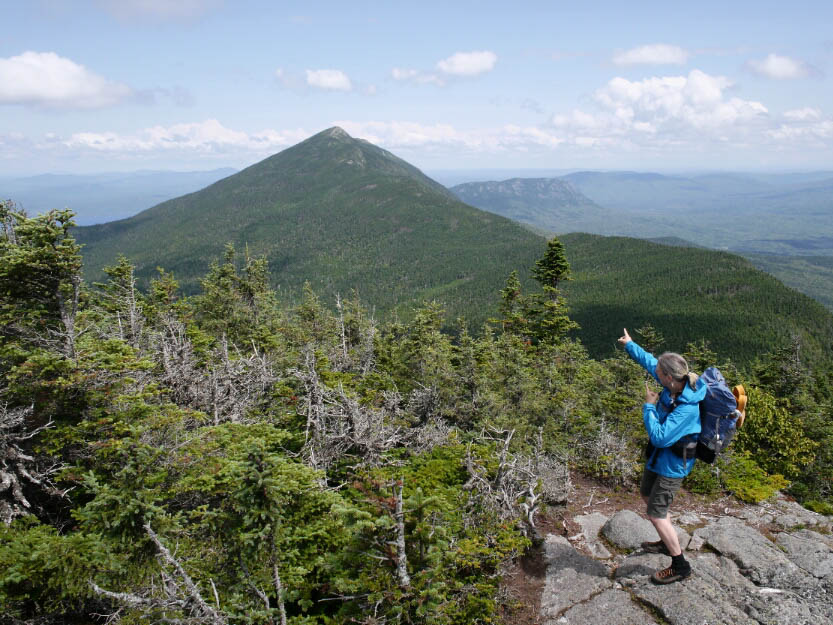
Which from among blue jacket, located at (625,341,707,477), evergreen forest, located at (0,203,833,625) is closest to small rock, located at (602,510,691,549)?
evergreen forest, located at (0,203,833,625)

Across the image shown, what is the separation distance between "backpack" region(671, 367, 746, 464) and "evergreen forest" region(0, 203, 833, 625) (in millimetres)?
3303

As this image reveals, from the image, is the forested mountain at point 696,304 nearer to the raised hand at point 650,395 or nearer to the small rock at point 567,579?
the small rock at point 567,579

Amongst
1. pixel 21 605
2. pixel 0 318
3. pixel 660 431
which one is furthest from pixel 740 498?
pixel 0 318

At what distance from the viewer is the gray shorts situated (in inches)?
230

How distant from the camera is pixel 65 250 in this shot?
9094 mm

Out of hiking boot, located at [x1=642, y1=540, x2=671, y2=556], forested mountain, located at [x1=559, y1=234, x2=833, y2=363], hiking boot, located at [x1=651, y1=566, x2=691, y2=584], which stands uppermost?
hiking boot, located at [x1=651, y1=566, x2=691, y2=584]

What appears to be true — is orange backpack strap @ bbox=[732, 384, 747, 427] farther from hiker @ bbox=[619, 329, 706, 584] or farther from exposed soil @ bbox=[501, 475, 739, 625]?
exposed soil @ bbox=[501, 475, 739, 625]

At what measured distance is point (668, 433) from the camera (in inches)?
215

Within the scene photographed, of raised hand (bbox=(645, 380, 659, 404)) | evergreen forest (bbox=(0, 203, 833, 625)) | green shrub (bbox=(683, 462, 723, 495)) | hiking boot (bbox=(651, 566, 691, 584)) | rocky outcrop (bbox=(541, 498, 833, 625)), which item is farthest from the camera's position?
green shrub (bbox=(683, 462, 723, 495))

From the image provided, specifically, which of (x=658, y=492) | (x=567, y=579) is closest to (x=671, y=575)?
(x=658, y=492)

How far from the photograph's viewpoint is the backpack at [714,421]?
5320 millimetres

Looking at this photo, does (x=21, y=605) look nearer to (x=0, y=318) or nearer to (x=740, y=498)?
(x=0, y=318)

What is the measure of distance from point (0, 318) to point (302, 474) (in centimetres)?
812

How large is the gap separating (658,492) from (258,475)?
18.5 feet
